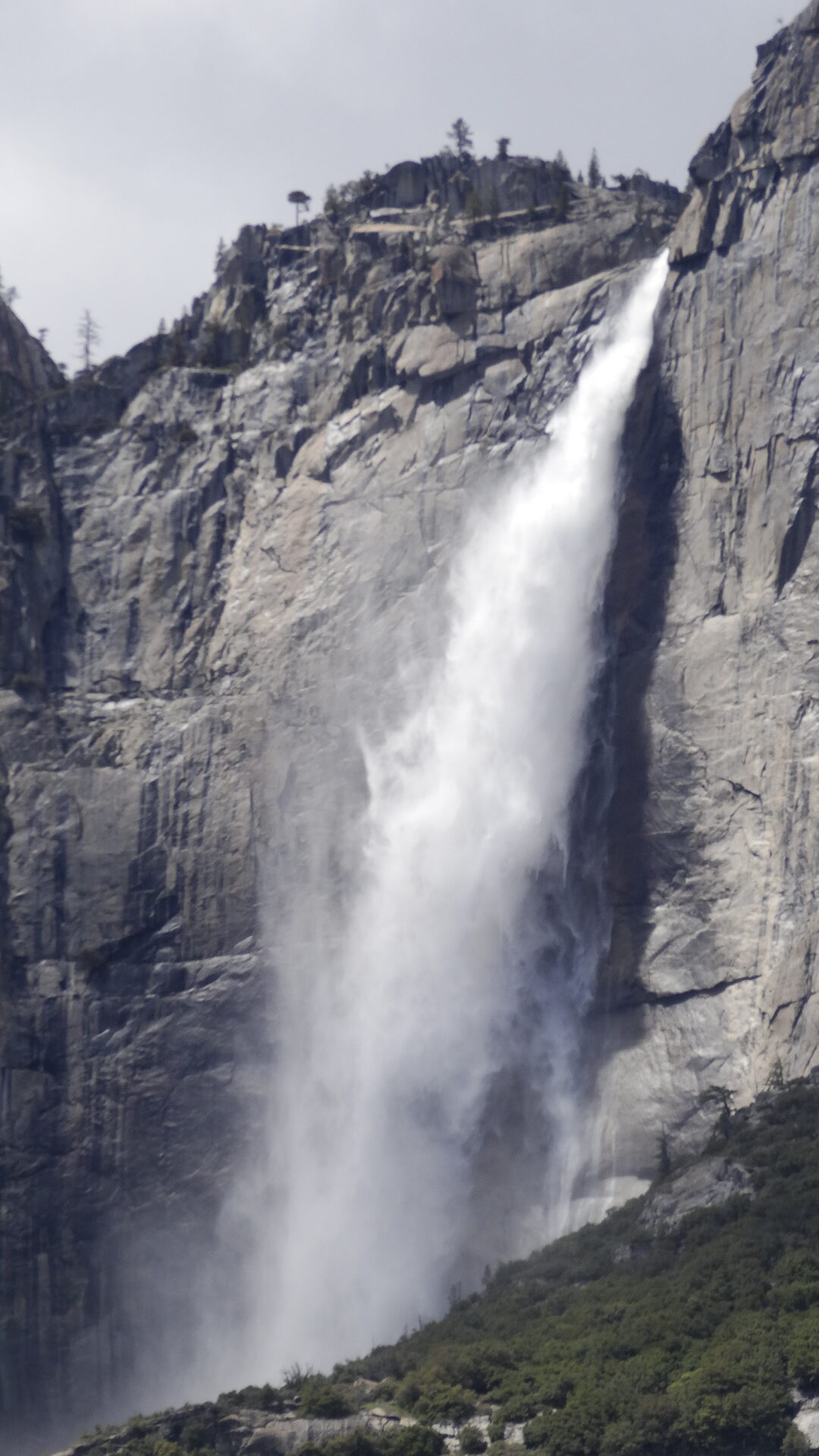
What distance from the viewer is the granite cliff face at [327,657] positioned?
172 ft

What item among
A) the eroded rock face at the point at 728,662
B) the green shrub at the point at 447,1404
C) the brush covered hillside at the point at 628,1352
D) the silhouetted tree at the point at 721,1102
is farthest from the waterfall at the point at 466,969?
the green shrub at the point at 447,1404

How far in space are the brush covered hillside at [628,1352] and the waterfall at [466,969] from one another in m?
5.31

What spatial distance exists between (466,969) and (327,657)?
1018 cm

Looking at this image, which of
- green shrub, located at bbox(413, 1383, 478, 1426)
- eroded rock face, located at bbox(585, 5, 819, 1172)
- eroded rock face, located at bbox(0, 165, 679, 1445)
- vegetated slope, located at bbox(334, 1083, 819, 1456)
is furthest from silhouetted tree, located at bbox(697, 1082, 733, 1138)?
eroded rock face, located at bbox(0, 165, 679, 1445)

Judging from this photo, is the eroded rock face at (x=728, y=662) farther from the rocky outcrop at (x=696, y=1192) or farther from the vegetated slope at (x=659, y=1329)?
the vegetated slope at (x=659, y=1329)

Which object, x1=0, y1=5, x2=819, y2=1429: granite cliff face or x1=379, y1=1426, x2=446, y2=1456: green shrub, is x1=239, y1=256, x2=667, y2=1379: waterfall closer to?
x1=0, y1=5, x2=819, y2=1429: granite cliff face

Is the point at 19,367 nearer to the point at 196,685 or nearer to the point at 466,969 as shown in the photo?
the point at 196,685

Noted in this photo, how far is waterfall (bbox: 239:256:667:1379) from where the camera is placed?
174ft

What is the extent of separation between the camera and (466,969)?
55.8 metres

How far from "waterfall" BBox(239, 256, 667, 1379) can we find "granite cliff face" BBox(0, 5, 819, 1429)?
3.69 feet

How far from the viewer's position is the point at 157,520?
210 ft

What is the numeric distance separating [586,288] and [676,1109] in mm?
24322

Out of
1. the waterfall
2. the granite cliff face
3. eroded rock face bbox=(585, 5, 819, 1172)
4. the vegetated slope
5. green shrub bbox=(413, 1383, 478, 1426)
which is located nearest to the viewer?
the vegetated slope

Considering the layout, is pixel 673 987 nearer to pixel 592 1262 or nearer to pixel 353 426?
pixel 592 1262
